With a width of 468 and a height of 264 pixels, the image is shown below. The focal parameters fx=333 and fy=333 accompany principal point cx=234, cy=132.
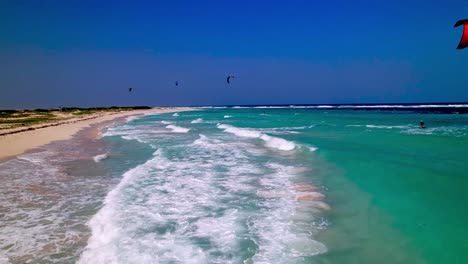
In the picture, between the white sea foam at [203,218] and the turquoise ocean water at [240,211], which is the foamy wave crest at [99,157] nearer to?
the turquoise ocean water at [240,211]

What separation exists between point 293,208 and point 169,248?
3307mm

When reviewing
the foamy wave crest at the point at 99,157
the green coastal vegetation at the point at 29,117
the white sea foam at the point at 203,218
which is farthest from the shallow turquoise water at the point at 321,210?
the green coastal vegetation at the point at 29,117

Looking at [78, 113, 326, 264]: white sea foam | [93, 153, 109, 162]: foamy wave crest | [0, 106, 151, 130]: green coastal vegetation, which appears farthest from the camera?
[0, 106, 151, 130]: green coastal vegetation

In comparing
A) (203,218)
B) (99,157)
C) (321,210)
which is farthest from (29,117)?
(321,210)

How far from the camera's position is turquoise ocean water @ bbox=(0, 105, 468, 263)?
548 centimetres

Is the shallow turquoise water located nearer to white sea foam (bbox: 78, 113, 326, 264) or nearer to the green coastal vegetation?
white sea foam (bbox: 78, 113, 326, 264)

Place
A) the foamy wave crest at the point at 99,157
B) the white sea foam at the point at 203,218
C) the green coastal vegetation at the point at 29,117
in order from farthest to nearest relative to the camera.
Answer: the green coastal vegetation at the point at 29,117
the foamy wave crest at the point at 99,157
the white sea foam at the point at 203,218

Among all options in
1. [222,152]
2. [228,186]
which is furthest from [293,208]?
[222,152]

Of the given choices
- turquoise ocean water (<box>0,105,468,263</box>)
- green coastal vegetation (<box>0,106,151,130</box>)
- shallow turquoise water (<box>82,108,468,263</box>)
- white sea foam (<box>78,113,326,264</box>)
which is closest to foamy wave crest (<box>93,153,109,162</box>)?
turquoise ocean water (<box>0,105,468,263</box>)

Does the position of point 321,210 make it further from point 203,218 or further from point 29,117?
point 29,117

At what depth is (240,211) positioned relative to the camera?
7770 millimetres

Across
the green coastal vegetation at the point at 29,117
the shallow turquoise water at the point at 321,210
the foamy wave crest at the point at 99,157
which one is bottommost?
the shallow turquoise water at the point at 321,210

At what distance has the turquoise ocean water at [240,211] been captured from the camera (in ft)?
18.0

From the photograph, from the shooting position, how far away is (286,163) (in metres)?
14.1
